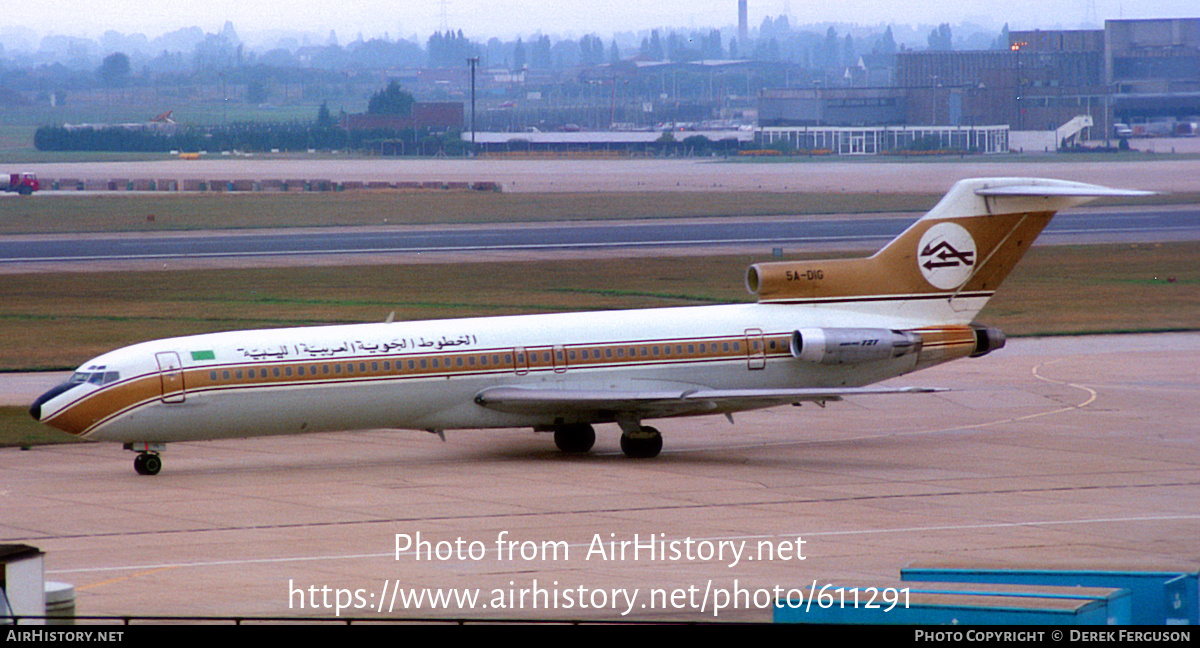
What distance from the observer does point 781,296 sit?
32.7 meters

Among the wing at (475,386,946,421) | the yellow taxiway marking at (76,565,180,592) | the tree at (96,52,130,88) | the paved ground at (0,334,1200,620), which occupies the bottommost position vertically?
the paved ground at (0,334,1200,620)

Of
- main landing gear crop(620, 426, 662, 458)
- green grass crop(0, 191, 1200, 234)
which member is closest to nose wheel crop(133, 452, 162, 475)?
main landing gear crop(620, 426, 662, 458)

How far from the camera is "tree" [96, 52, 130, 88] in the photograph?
15675 centimetres

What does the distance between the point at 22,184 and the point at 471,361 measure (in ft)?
269

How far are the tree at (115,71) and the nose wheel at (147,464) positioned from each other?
137 meters

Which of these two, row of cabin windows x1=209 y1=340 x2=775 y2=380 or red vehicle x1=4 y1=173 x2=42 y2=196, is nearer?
row of cabin windows x1=209 y1=340 x2=775 y2=380

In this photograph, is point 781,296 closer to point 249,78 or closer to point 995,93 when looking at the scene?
point 995,93

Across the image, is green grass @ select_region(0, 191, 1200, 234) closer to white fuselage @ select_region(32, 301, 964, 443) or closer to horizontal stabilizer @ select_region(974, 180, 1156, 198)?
horizontal stabilizer @ select_region(974, 180, 1156, 198)

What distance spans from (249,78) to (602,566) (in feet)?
529

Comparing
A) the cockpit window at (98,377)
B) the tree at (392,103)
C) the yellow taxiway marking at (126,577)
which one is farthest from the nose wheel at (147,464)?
the tree at (392,103)

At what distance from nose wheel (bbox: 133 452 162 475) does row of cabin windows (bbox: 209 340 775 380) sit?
2155mm

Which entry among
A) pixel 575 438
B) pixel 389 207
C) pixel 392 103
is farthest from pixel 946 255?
pixel 392 103

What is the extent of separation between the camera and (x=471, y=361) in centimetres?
3000

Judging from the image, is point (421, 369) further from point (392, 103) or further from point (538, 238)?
point (392, 103)
